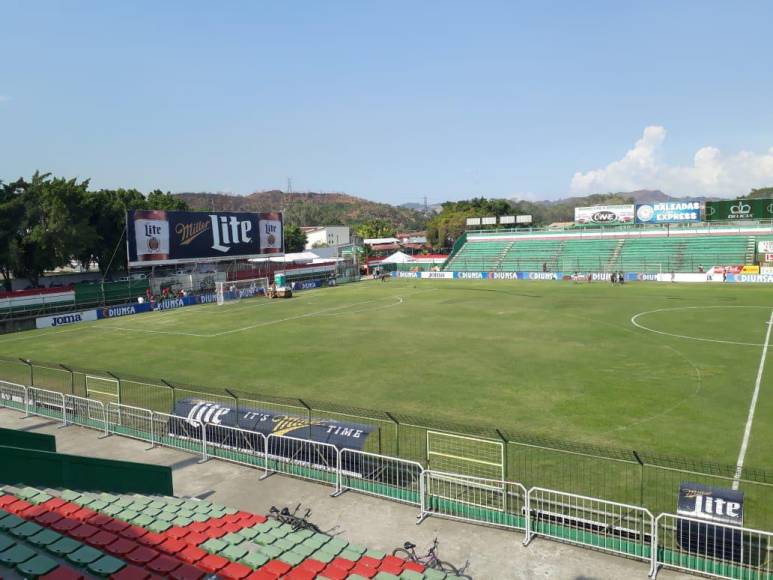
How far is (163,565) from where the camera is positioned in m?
7.90

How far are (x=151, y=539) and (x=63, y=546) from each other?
3.95 feet

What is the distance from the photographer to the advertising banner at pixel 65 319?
44219 millimetres

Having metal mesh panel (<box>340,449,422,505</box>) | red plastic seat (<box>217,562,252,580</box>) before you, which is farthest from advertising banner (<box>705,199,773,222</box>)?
red plastic seat (<box>217,562,252,580</box>)

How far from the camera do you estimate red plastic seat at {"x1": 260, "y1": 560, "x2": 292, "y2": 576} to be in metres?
7.99

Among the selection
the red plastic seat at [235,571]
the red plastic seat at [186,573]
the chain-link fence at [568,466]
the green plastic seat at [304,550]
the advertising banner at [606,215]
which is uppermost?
the advertising banner at [606,215]

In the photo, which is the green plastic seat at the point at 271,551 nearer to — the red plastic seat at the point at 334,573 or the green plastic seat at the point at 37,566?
the red plastic seat at the point at 334,573

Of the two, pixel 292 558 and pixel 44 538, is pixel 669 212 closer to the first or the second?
pixel 292 558

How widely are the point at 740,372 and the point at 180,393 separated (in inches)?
881

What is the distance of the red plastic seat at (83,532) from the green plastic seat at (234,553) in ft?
7.08

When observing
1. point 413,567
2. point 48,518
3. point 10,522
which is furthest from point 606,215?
point 10,522

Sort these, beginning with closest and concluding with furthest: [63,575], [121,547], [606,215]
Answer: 1. [63,575]
2. [121,547]
3. [606,215]

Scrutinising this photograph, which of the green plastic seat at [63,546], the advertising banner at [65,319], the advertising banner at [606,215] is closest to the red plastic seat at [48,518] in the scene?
the green plastic seat at [63,546]

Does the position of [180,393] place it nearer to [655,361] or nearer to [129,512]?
[129,512]

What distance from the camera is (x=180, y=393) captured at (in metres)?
Answer: 22.3
